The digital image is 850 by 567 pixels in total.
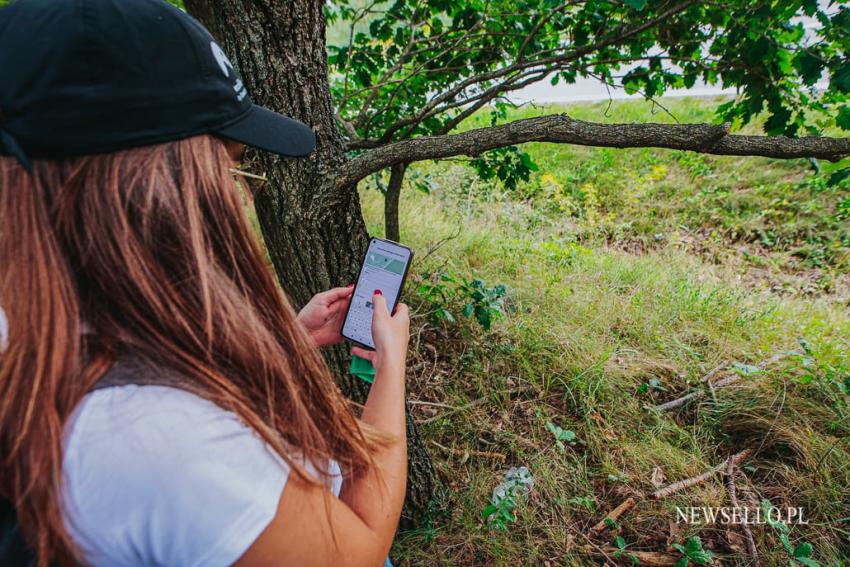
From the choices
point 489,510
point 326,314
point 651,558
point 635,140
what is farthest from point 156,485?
point 651,558

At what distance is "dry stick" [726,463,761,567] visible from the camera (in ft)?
5.60

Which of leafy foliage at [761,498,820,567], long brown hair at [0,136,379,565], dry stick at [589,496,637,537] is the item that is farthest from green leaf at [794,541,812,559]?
long brown hair at [0,136,379,565]

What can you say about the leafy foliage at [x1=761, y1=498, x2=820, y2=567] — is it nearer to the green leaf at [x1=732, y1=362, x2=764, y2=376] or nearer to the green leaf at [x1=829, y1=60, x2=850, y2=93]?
the green leaf at [x1=732, y1=362, x2=764, y2=376]

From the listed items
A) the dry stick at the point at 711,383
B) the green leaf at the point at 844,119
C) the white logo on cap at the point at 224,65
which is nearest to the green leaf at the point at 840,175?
the green leaf at the point at 844,119

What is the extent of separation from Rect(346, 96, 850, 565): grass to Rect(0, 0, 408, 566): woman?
4.93 ft

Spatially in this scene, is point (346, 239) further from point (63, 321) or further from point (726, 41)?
point (726, 41)

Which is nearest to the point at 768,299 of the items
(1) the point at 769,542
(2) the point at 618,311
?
(2) the point at 618,311

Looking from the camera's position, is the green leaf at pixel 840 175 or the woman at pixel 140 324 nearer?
the woman at pixel 140 324

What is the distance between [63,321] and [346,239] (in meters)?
1.03

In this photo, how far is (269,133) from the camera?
0.84m

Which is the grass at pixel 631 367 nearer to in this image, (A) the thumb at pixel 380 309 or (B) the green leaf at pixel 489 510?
(B) the green leaf at pixel 489 510

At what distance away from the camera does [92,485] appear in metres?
0.50

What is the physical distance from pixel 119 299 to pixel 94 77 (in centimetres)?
28

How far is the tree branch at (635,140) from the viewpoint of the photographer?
1.11 m
